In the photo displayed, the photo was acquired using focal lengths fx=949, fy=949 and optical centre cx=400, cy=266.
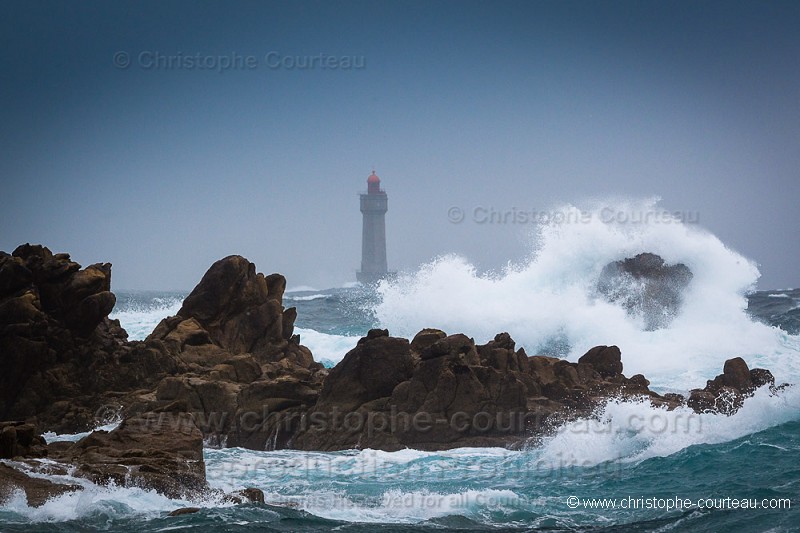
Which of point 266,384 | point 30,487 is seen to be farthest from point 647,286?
point 30,487

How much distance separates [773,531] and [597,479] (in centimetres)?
455

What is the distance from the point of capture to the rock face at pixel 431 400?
779 inches

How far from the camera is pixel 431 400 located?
20109mm

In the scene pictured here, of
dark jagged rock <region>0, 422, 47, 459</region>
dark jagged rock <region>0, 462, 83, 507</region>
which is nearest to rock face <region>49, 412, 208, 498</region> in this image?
dark jagged rock <region>0, 422, 47, 459</region>

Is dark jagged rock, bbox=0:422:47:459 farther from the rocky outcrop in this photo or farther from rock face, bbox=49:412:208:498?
the rocky outcrop

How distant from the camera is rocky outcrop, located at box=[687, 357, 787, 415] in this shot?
21609 millimetres

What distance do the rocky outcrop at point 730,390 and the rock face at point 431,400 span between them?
2.23 ft

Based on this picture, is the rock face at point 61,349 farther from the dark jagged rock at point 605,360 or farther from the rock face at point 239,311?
the dark jagged rock at point 605,360

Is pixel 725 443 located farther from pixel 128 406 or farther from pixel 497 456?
pixel 128 406

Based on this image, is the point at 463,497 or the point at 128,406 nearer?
the point at 463,497

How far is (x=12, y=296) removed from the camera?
74.7 feet

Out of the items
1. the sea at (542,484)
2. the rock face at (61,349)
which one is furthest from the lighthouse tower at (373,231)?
the rock face at (61,349)

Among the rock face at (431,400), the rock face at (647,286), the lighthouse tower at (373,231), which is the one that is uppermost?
the lighthouse tower at (373,231)

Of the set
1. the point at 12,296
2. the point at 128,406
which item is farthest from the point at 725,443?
the point at 12,296
